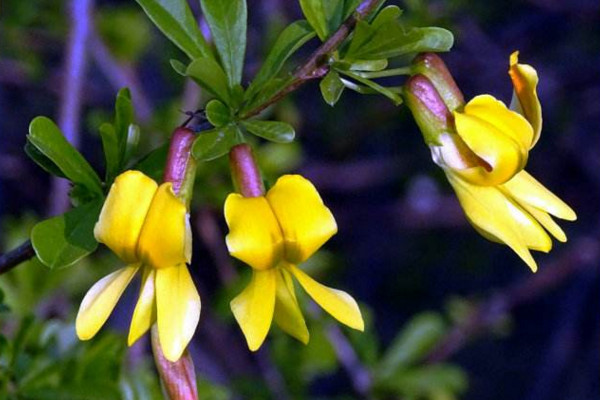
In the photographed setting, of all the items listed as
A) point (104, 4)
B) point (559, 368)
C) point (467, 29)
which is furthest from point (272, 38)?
point (559, 368)

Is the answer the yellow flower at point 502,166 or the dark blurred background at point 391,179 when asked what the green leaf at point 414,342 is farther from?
the yellow flower at point 502,166

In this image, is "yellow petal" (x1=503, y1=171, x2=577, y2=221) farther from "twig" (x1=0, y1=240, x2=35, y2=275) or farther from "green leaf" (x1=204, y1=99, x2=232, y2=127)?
"twig" (x1=0, y1=240, x2=35, y2=275)

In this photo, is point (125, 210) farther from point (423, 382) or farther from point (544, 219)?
point (423, 382)

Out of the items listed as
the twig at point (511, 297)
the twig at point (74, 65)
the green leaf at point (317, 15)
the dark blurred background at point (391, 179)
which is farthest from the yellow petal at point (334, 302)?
the twig at point (511, 297)

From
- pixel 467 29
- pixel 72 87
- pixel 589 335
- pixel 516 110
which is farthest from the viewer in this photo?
pixel 589 335

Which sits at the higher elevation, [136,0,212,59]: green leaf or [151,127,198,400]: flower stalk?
[136,0,212,59]: green leaf

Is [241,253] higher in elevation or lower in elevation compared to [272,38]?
higher

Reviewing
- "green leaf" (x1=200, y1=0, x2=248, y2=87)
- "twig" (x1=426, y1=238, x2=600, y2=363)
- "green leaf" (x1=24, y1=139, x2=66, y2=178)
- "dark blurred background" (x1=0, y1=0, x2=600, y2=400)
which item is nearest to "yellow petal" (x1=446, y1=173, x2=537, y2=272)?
"green leaf" (x1=200, y1=0, x2=248, y2=87)

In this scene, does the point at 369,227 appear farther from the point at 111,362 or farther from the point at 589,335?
the point at 111,362
